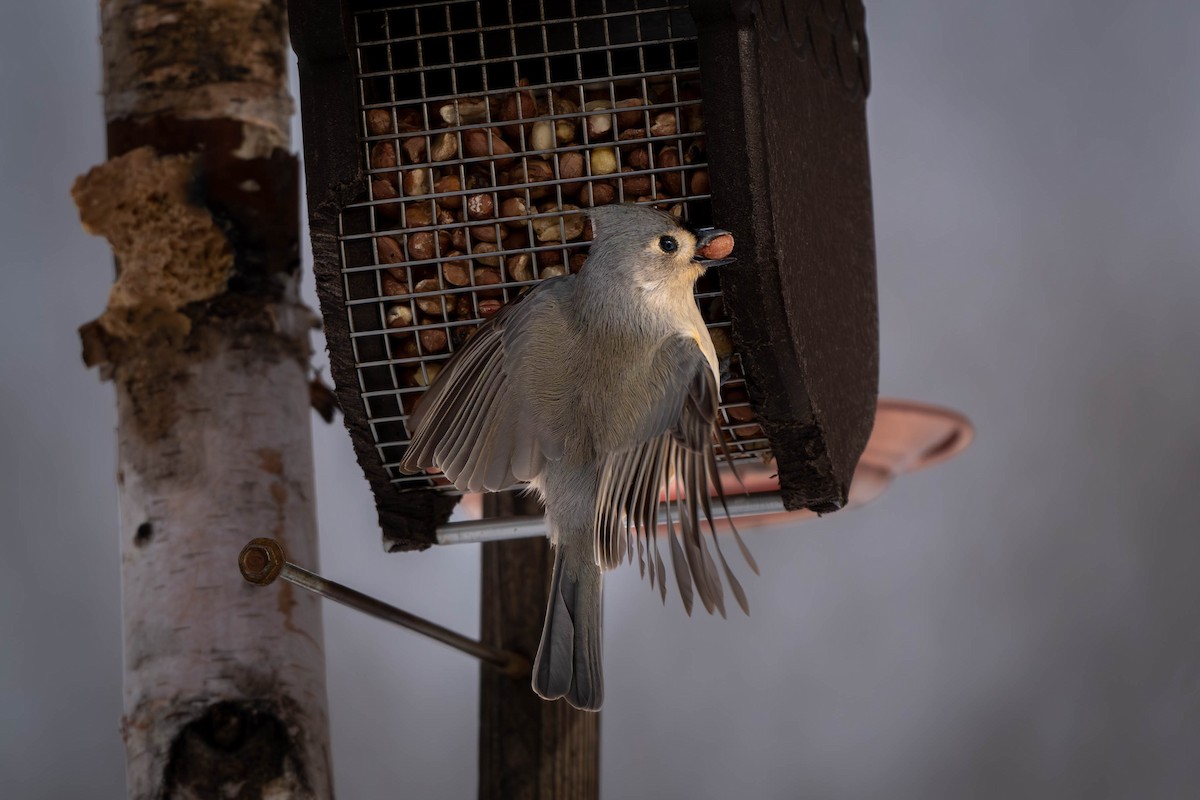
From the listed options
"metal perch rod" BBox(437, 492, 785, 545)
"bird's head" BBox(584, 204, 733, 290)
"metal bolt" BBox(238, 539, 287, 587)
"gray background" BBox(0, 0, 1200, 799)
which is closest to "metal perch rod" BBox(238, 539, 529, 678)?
"metal bolt" BBox(238, 539, 287, 587)

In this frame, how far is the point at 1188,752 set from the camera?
2953 mm

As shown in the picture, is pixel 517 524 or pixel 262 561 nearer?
pixel 262 561

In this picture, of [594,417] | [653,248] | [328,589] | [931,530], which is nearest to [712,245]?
[653,248]

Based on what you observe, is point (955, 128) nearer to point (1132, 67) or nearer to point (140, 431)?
point (1132, 67)

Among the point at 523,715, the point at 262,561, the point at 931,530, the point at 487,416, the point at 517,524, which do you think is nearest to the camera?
the point at 262,561

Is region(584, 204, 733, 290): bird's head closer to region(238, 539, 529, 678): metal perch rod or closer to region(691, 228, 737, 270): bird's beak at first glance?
region(691, 228, 737, 270): bird's beak

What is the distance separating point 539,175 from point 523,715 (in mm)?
746

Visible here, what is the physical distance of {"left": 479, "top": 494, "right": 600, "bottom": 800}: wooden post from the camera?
193 centimetres

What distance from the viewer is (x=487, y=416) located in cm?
154

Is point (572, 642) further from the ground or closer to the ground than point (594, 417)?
closer to the ground

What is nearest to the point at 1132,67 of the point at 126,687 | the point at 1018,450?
the point at 1018,450

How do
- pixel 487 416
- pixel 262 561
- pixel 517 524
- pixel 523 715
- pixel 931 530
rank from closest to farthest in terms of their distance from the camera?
1. pixel 262 561
2. pixel 487 416
3. pixel 517 524
4. pixel 523 715
5. pixel 931 530

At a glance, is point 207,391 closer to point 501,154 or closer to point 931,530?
point 501,154

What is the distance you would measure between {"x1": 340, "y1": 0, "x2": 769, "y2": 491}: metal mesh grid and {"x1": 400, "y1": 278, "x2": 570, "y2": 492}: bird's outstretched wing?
6 cm
